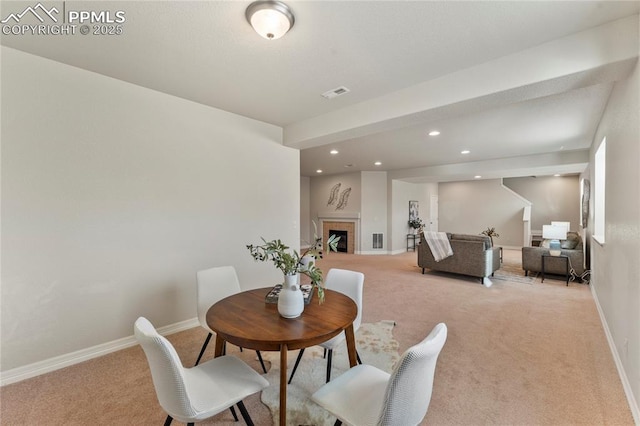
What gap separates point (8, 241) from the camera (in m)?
2.09

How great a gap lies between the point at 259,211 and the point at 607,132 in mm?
3993

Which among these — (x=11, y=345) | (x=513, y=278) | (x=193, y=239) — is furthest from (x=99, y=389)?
(x=513, y=278)

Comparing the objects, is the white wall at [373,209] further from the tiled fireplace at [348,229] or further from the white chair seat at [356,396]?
the white chair seat at [356,396]

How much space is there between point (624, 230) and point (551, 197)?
919 cm

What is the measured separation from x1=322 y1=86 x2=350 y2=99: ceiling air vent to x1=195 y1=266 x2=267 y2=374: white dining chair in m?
1.97

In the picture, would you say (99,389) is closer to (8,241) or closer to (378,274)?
(8,241)

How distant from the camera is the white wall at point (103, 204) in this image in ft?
7.01

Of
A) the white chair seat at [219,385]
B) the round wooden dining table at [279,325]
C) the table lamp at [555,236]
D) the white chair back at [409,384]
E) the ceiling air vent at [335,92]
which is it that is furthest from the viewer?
the table lamp at [555,236]

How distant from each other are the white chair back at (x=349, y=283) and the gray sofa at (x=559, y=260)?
486 cm

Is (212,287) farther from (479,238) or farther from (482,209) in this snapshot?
(482,209)

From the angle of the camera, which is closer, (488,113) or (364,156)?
(488,113)

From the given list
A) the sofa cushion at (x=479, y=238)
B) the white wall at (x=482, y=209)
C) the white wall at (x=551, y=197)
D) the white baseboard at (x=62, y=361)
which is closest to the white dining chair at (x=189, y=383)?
the white baseboard at (x=62, y=361)

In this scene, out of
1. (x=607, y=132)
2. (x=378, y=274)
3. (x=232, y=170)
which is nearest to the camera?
(x=607, y=132)

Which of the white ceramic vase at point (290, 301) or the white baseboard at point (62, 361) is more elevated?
Result: the white ceramic vase at point (290, 301)
